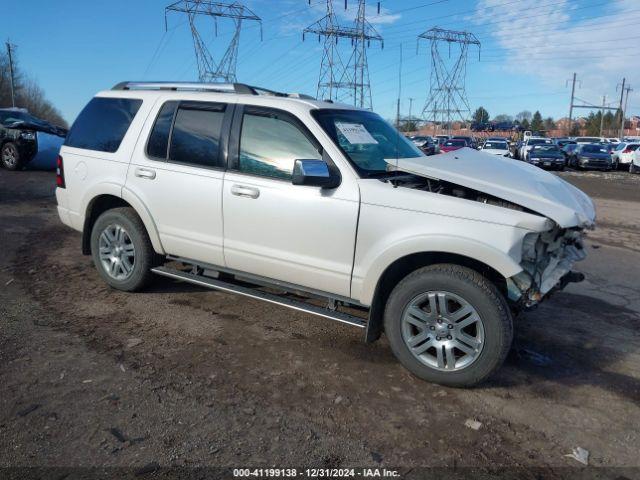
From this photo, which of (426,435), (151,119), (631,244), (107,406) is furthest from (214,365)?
(631,244)

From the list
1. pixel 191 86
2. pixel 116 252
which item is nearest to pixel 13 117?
pixel 116 252

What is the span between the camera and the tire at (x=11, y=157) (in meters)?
14.9

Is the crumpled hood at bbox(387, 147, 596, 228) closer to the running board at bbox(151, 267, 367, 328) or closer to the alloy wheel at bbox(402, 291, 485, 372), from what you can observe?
the alloy wheel at bbox(402, 291, 485, 372)

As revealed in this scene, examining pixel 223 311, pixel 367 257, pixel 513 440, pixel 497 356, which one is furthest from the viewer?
pixel 223 311

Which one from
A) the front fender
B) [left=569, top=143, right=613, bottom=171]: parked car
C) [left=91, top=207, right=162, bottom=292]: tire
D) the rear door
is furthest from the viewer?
[left=569, top=143, right=613, bottom=171]: parked car

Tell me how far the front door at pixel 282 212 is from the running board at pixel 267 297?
0.54 ft

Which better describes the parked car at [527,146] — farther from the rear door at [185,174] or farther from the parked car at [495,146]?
the rear door at [185,174]

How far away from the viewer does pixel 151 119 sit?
4969 millimetres

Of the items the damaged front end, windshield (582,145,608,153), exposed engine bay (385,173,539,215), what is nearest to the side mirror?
exposed engine bay (385,173,539,215)

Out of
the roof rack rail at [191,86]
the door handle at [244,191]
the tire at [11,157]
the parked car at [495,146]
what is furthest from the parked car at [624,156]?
the door handle at [244,191]

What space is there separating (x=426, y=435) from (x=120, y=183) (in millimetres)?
3623

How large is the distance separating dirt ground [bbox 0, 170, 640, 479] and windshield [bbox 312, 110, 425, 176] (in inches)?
59.0

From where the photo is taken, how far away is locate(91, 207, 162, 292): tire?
16.4ft

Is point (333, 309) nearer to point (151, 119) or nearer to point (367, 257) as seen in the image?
point (367, 257)
